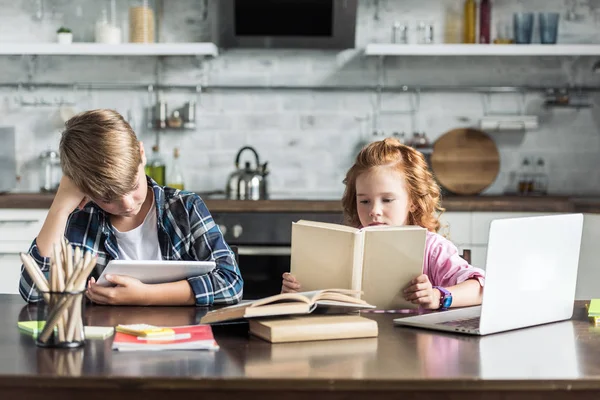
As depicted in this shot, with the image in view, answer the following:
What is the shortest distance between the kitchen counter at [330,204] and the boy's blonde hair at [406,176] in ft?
4.46

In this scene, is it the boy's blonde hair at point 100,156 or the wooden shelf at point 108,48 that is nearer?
the boy's blonde hair at point 100,156

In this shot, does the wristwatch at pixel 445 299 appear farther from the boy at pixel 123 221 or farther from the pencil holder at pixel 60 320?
the pencil holder at pixel 60 320

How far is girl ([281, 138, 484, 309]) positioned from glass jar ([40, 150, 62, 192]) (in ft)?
7.79

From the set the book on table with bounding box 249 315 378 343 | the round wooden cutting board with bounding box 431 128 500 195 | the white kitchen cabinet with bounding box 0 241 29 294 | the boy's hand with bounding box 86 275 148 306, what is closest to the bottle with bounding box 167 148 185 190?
the white kitchen cabinet with bounding box 0 241 29 294

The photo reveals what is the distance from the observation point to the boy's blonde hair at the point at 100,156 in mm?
1799

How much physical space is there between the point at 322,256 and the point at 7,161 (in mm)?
2999

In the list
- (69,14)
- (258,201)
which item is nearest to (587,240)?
(258,201)

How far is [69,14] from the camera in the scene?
14.4ft

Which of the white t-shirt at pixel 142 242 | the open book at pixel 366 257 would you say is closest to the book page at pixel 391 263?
the open book at pixel 366 257

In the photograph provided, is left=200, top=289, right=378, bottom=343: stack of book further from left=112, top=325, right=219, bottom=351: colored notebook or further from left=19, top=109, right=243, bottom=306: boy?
left=19, top=109, right=243, bottom=306: boy

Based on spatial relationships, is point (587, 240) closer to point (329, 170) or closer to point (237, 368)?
point (329, 170)

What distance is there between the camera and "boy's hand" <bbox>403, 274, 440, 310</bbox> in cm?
174

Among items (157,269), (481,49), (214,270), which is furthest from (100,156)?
(481,49)

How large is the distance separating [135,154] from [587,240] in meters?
2.16
